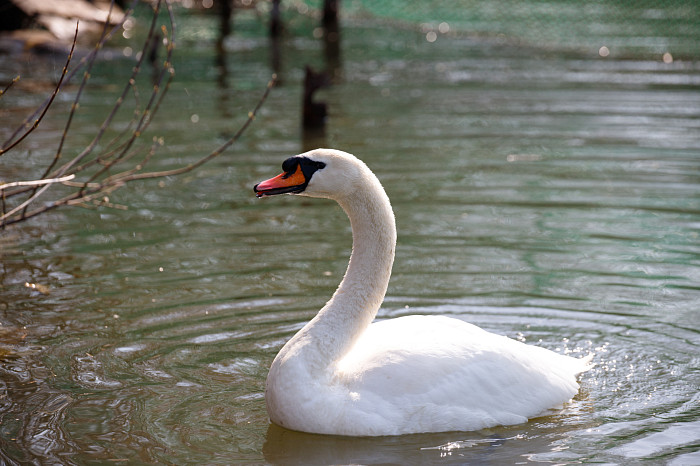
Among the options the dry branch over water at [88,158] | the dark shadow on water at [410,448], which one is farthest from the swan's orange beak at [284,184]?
the dark shadow on water at [410,448]

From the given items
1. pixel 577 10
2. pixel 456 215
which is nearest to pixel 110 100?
pixel 456 215

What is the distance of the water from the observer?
5164 millimetres

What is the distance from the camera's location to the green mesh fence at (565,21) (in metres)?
20.4

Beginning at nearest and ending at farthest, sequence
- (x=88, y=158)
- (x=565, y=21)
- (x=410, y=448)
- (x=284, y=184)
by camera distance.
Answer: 1. (x=410, y=448)
2. (x=284, y=184)
3. (x=88, y=158)
4. (x=565, y=21)

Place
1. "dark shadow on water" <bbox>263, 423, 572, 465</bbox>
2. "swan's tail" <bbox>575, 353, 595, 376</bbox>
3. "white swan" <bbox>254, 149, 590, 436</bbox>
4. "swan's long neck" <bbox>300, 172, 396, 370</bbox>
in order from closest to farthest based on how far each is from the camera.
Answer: "dark shadow on water" <bbox>263, 423, 572, 465</bbox> < "white swan" <bbox>254, 149, 590, 436</bbox> < "swan's long neck" <bbox>300, 172, 396, 370</bbox> < "swan's tail" <bbox>575, 353, 595, 376</bbox>

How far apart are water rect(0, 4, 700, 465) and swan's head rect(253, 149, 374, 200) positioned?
127 centimetres

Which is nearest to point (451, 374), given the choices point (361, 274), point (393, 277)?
point (361, 274)

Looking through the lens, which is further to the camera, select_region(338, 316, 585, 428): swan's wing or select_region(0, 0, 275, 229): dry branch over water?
select_region(0, 0, 275, 229): dry branch over water

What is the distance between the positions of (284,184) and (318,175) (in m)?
0.19

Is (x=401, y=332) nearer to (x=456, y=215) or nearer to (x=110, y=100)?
(x=456, y=215)

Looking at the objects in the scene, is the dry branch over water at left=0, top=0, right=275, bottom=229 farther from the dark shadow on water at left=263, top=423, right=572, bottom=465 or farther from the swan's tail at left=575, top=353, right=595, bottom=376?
the swan's tail at left=575, top=353, right=595, bottom=376

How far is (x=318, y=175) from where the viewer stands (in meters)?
5.18

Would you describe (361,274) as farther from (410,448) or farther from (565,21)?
(565,21)

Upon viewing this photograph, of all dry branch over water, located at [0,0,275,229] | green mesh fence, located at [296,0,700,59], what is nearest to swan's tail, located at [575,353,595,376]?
dry branch over water, located at [0,0,275,229]
